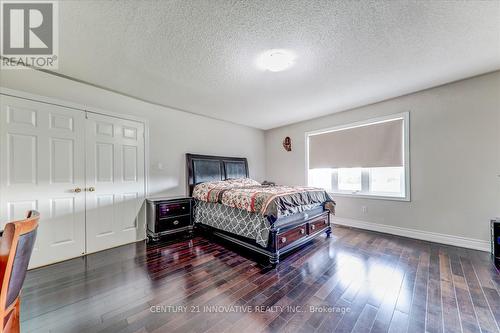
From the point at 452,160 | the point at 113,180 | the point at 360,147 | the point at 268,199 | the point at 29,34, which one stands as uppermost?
the point at 29,34

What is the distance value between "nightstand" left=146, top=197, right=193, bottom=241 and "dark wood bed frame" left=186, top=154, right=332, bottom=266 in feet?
1.11

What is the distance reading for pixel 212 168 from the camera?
14.8 feet

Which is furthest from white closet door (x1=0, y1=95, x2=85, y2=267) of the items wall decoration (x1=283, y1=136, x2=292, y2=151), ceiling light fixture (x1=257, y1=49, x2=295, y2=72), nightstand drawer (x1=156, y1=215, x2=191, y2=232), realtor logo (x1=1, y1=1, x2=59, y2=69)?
wall decoration (x1=283, y1=136, x2=292, y2=151)

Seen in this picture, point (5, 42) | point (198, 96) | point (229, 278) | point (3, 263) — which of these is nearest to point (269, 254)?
point (229, 278)

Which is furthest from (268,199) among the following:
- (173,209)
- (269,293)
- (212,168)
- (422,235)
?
(422,235)

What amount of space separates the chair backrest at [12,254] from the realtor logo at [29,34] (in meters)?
1.88

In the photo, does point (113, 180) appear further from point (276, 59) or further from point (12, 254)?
point (276, 59)

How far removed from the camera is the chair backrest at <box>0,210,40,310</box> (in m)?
0.82

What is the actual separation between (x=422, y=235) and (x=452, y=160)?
1.32 m

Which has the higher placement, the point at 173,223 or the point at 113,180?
the point at 113,180

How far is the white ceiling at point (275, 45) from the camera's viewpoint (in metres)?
1.67

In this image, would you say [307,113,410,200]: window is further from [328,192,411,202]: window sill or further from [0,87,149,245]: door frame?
[0,87,149,245]: door frame

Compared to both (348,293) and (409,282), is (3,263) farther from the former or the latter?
(409,282)

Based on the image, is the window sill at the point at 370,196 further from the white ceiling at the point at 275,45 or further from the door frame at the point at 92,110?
the door frame at the point at 92,110
